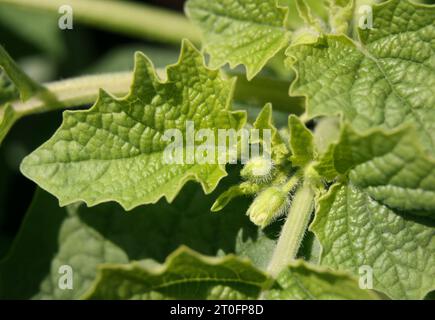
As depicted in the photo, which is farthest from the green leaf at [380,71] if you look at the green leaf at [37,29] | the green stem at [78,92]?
the green leaf at [37,29]

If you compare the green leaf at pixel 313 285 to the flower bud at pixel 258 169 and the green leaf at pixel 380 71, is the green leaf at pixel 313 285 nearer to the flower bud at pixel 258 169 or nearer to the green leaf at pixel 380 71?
the flower bud at pixel 258 169

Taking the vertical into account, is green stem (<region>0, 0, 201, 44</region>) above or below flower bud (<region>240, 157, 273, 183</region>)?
above

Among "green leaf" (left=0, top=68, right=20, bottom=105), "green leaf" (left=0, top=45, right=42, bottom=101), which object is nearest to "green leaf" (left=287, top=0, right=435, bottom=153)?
"green leaf" (left=0, top=45, right=42, bottom=101)

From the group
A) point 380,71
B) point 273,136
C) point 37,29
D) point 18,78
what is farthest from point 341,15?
point 37,29

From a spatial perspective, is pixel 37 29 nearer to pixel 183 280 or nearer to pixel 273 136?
pixel 273 136

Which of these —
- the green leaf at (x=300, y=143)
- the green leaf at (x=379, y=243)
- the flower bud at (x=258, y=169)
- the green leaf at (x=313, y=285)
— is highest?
the green leaf at (x=300, y=143)

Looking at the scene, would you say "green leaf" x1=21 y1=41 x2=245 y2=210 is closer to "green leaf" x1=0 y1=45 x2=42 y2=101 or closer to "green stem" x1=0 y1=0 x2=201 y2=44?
"green leaf" x1=0 y1=45 x2=42 y2=101

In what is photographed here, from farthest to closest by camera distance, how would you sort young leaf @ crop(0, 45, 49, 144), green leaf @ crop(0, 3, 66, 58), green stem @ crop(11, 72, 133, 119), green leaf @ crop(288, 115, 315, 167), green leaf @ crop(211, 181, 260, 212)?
1. green leaf @ crop(0, 3, 66, 58)
2. green stem @ crop(11, 72, 133, 119)
3. young leaf @ crop(0, 45, 49, 144)
4. green leaf @ crop(211, 181, 260, 212)
5. green leaf @ crop(288, 115, 315, 167)
